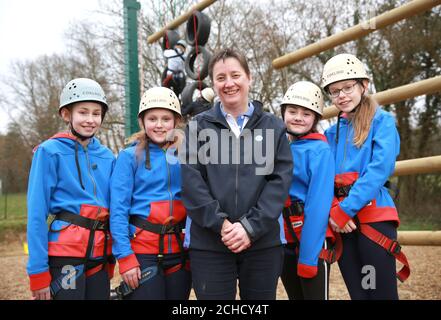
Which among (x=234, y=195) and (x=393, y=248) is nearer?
(x=234, y=195)

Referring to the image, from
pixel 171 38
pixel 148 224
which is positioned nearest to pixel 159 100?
pixel 148 224

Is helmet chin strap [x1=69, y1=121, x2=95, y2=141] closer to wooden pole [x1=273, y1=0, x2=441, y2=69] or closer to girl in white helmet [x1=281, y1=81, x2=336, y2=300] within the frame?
girl in white helmet [x1=281, y1=81, x2=336, y2=300]

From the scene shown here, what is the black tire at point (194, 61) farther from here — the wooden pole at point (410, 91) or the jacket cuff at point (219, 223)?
the jacket cuff at point (219, 223)

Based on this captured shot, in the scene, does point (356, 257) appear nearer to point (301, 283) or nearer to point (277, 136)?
point (301, 283)

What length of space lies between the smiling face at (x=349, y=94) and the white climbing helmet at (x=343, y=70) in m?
0.04

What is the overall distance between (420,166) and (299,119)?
1002 millimetres

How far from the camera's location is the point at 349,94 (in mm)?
2363

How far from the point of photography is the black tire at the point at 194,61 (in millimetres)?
5717

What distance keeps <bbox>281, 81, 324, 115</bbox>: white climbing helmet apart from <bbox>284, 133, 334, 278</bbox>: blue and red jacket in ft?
0.63

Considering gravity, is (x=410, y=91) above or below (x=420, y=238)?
above

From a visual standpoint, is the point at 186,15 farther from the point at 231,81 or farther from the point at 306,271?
the point at 306,271

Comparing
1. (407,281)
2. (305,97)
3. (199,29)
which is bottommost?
(407,281)

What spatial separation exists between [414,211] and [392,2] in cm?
559
